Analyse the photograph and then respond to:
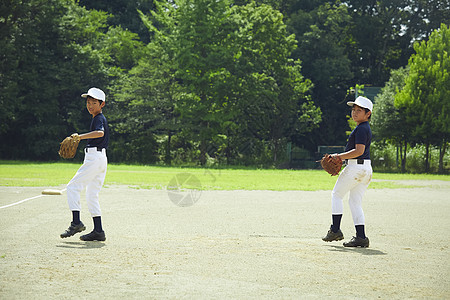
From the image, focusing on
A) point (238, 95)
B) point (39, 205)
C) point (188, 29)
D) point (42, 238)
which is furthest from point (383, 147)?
point (42, 238)

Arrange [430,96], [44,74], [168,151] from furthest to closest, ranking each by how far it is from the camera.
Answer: [44,74] → [168,151] → [430,96]

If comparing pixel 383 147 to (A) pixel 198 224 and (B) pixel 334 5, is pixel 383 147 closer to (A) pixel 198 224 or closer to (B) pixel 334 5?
(B) pixel 334 5

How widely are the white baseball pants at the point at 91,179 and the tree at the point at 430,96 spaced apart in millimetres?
32786

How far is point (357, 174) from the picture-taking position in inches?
324

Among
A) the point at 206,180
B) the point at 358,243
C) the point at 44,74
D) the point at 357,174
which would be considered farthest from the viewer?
the point at 44,74

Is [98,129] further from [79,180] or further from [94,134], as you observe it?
[79,180]

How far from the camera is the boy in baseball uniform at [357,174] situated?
8.16 meters

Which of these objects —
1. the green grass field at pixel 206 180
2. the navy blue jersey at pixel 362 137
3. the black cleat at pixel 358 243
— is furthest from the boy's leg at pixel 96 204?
the green grass field at pixel 206 180

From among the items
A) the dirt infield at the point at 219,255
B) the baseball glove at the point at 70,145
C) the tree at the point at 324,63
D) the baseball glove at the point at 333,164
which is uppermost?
the tree at the point at 324,63

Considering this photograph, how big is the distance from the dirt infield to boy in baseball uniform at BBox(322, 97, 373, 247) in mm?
280

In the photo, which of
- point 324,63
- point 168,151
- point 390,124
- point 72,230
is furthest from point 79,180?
point 324,63

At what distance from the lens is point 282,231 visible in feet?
31.6

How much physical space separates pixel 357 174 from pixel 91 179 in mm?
4029

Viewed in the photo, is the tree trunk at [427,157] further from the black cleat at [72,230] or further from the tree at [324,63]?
the black cleat at [72,230]
